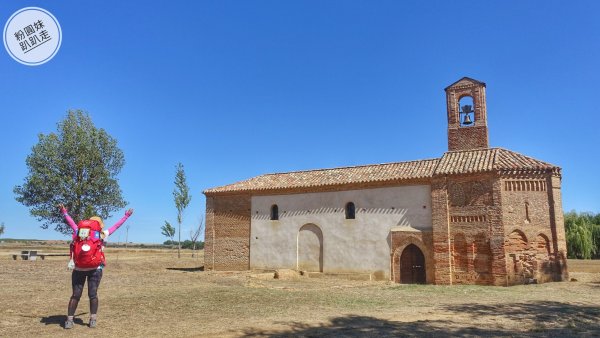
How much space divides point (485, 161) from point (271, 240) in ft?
37.8

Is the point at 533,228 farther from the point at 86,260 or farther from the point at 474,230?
the point at 86,260

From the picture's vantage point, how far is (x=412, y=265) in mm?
19438

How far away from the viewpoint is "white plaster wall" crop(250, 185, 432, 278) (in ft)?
64.5

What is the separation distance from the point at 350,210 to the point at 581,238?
22.6 metres

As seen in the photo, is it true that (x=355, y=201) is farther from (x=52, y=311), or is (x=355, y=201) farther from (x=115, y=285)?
(x=52, y=311)

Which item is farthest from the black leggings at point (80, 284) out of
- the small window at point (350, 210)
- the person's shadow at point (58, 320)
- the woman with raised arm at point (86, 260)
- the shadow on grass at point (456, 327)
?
the small window at point (350, 210)

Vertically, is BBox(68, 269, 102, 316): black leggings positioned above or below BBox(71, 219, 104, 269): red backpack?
below

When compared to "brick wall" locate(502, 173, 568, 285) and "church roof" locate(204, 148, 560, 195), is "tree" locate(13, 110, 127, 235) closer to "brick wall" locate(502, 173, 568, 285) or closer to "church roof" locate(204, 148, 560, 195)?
"church roof" locate(204, 148, 560, 195)

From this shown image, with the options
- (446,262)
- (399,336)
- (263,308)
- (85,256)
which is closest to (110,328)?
(85,256)

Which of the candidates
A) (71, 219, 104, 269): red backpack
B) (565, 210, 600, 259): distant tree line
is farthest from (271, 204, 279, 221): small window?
(565, 210, 600, 259): distant tree line

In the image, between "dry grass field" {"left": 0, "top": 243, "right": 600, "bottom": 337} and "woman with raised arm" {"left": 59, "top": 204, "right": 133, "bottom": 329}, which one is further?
"dry grass field" {"left": 0, "top": 243, "right": 600, "bottom": 337}

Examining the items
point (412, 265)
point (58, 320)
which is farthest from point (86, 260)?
point (412, 265)

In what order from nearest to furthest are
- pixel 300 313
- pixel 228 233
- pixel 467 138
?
pixel 300 313, pixel 467 138, pixel 228 233

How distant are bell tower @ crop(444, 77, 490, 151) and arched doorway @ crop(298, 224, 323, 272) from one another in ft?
26.3
